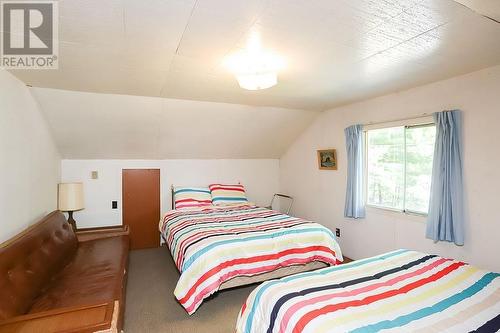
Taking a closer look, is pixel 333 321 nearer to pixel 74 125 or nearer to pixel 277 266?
pixel 277 266

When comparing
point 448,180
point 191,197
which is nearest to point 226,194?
point 191,197

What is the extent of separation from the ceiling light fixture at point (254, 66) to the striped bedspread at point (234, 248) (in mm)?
1471

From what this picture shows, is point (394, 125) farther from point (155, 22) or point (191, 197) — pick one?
point (191, 197)

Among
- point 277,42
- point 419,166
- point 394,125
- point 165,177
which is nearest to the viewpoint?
point 277,42

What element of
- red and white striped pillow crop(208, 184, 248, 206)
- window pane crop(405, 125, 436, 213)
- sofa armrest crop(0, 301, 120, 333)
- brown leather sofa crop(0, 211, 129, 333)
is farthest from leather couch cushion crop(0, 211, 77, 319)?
window pane crop(405, 125, 436, 213)

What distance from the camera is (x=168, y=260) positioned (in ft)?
12.2

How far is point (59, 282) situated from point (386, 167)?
11.7ft

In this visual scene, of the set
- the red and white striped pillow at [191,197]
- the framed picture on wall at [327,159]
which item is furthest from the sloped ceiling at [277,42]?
the red and white striped pillow at [191,197]

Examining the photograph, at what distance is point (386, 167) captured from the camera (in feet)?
11.0

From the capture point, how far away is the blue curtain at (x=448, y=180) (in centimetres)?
250

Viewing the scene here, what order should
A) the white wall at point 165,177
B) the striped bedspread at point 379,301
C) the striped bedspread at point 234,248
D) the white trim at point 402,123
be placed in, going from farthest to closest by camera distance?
the white wall at point 165,177 < the white trim at point 402,123 < the striped bedspread at point 234,248 < the striped bedspread at point 379,301

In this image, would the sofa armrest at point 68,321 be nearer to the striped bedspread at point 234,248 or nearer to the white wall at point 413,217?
the striped bedspread at point 234,248

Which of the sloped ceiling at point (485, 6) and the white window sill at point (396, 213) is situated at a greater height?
the sloped ceiling at point (485, 6)

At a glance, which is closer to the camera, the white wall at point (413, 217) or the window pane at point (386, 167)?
the white wall at point (413, 217)
